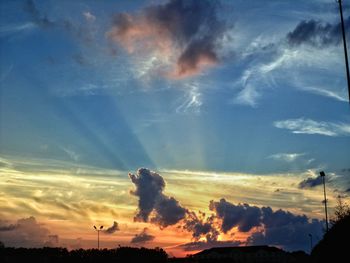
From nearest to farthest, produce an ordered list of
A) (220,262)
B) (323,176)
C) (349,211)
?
(349,211), (323,176), (220,262)

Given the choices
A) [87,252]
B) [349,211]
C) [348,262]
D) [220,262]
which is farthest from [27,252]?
[348,262]

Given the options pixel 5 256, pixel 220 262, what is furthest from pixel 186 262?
pixel 5 256

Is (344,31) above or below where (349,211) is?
above

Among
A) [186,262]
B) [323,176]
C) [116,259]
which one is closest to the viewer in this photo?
[323,176]

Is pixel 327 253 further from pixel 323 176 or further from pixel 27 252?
pixel 27 252

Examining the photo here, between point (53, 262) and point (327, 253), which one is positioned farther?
point (53, 262)

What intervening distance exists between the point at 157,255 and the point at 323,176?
84.2 m

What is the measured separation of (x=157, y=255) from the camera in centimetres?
15825

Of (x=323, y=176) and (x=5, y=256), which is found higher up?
(x=323, y=176)

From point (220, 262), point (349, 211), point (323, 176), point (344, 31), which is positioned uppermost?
point (344, 31)

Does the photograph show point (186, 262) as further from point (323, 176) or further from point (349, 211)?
point (349, 211)

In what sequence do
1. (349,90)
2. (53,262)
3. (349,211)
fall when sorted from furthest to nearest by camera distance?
(53,262)
(349,211)
(349,90)

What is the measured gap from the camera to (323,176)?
3462 inches

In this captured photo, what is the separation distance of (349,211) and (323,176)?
3662cm
